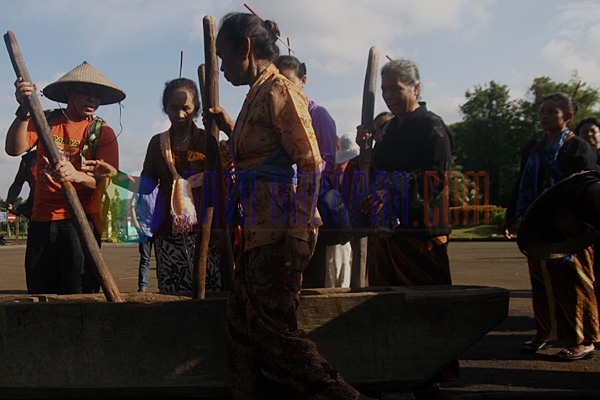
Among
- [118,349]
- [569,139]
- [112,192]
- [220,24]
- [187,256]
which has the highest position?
[220,24]

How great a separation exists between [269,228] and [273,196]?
15 cm

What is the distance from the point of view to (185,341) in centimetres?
306

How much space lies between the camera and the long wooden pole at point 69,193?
3.36m

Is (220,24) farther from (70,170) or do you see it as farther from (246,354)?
(246,354)

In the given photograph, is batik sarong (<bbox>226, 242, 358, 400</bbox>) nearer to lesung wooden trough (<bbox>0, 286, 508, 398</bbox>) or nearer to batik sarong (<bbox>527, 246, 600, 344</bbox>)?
lesung wooden trough (<bbox>0, 286, 508, 398</bbox>)

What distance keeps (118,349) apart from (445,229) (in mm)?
1978

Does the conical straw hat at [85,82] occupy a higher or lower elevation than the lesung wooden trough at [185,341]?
higher

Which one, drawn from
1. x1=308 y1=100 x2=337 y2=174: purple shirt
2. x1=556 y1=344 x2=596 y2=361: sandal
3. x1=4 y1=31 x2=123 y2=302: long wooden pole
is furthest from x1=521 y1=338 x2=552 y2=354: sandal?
x1=4 y1=31 x2=123 y2=302: long wooden pole

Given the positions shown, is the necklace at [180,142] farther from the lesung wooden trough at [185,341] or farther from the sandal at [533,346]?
the sandal at [533,346]

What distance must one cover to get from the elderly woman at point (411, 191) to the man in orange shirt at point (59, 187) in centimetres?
180

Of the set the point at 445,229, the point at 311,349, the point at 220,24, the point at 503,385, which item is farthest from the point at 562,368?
the point at 220,24

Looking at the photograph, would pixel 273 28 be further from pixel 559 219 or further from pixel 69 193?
pixel 559 219

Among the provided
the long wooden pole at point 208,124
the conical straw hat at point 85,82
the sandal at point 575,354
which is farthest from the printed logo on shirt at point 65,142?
the sandal at point 575,354

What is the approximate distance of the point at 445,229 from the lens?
385 cm
